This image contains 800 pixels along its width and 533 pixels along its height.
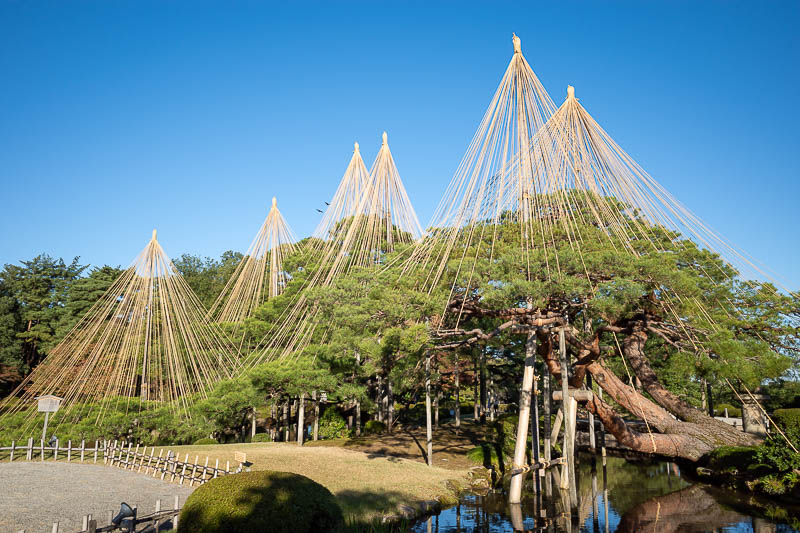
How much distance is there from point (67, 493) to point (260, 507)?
8608 mm

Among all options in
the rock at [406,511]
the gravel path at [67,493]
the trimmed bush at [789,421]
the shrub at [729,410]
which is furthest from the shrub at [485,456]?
the shrub at [729,410]

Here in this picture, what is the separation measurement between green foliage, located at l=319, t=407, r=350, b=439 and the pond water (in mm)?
10756

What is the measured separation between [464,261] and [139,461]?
12.8 m

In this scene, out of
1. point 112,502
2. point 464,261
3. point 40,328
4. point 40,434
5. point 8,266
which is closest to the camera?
point 112,502

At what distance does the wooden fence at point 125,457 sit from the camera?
45.8 feet

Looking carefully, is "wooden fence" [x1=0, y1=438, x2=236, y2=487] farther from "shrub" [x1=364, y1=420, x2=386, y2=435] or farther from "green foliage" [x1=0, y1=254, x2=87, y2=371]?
"green foliage" [x1=0, y1=254, x2=87, y2=371]

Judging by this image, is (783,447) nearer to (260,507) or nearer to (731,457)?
(731,457)

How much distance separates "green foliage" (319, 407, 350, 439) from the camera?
928 inches

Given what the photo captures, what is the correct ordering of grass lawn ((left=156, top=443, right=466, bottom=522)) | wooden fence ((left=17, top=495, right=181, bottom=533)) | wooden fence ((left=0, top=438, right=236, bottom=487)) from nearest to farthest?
wooden fence ((left=17, top=495, right=181, bottom=533)) → grass lawn ((left=156, top=443, right=466, bottom=522)) → wooden fence ((left=0, top=438, right=236, bottom=487))

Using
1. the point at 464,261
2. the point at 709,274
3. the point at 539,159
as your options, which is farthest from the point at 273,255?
the point at 709,274

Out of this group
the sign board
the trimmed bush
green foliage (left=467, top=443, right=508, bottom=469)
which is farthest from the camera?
green foliage (left=467, top=443, right=508, bottom=469)

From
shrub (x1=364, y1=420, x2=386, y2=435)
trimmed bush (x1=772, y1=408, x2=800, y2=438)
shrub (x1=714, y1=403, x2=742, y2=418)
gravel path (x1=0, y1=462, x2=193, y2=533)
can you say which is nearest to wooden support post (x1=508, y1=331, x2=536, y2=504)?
trimmed bush (x1=772, y1=408, x2=800, y2=438)

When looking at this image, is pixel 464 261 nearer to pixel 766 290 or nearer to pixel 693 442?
pixel 766 290

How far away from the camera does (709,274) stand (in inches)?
510
